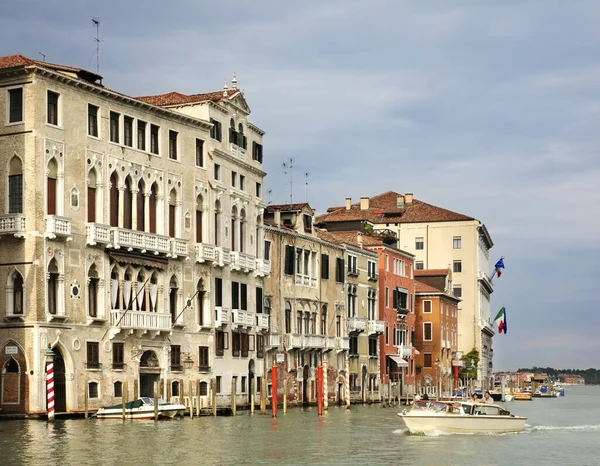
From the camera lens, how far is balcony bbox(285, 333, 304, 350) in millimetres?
54844

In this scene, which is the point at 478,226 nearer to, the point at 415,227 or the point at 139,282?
the point at 415,227

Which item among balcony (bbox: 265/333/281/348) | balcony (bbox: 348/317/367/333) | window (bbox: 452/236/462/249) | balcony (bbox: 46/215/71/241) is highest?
window (bbox: 452/236/462/249)

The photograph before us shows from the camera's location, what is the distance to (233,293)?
49.2 meters

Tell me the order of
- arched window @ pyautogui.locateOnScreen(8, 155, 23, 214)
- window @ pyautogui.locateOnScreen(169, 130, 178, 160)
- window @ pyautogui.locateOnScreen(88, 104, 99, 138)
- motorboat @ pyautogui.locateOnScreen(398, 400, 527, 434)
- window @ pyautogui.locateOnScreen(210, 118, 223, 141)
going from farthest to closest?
window @ pyautogui.locateOnScreen(210, 118, 223, 141)
window @ pyautogui.locateOnScreen(169, 130, 178, 160)
window @ pyautogui.locateOnScreen(88, 104, 99, 138)
arched window @ pyautogui.locateOnScreen(8, 155, 23, 214)
motorboat @ pyautogui.locateOnScreen(398, 400, 527, 434)

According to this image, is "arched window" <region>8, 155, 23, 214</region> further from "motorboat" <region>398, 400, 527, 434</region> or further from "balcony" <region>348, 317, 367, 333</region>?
"balcony" <region>348, 317, 367, 333</region>

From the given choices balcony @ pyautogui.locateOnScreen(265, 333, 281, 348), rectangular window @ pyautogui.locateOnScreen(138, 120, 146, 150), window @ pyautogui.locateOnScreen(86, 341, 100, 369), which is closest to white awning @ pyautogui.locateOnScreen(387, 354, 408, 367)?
balcony @ pyautogui.locateOnScreen(265, 333, 281, 348)

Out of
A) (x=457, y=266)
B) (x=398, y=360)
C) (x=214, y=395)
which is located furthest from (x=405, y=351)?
(x=214, y=395)

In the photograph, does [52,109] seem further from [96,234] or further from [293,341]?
[293,341]

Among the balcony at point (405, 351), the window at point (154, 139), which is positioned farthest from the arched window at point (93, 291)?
the balcony at point (405, 351)

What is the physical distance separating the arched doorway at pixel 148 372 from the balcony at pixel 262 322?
8.02 m

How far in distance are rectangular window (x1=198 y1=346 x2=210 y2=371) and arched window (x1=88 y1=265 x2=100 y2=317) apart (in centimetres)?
724

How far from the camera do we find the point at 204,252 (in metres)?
46.3

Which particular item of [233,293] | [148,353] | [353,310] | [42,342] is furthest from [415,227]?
[42,342]

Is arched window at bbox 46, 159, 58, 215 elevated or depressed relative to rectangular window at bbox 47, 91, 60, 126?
depressed
